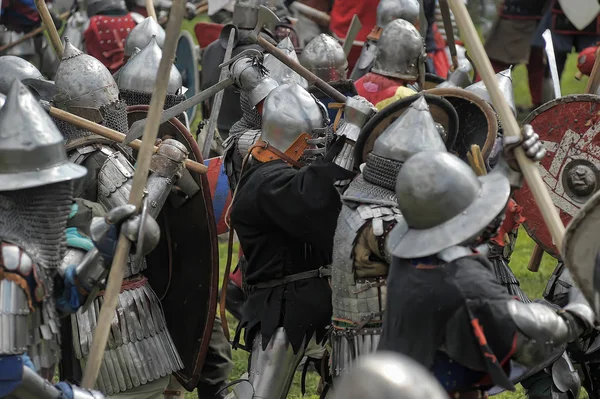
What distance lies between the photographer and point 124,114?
20.1ft

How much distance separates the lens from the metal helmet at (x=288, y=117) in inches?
225

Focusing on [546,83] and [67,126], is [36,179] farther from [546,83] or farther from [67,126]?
[546,83]

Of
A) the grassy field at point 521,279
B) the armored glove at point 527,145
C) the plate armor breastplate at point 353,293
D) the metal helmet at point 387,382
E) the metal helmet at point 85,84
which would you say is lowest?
the grassy field at point 521,279

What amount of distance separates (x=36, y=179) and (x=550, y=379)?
116 inches

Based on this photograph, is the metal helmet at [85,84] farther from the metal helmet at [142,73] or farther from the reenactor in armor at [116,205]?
the metal helmet at [142,73]

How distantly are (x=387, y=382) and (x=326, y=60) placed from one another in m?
5.12

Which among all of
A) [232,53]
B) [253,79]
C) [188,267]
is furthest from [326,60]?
[188,267]

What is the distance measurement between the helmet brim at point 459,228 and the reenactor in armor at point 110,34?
19.3 ft

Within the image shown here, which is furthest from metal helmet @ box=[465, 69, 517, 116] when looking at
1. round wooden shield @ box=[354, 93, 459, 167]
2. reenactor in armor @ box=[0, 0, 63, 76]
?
reenactor in armor @ box=[0, 0, 63, 76]

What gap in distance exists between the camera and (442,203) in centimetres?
419

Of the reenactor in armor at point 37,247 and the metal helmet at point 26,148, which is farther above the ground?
the metal helmet at point 26,148

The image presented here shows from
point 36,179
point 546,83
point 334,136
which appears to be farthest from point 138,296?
point 546,83

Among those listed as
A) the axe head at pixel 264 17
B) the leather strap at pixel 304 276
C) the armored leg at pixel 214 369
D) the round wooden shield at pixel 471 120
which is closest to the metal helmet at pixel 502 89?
the round wooden shield at pixel 471 120

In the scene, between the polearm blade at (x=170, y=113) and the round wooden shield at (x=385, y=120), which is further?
the polearm blade at (x=170, y=113)
